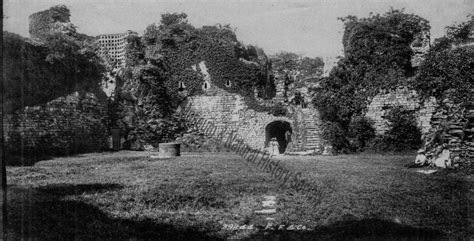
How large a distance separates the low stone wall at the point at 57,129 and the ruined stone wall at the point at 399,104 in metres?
15.4

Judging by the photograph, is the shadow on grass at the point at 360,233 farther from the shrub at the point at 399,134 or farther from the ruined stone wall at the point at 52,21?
the ruined stone wall at the point at 52,21

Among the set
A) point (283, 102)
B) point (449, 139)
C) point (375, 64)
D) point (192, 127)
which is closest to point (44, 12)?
point (192, 127)

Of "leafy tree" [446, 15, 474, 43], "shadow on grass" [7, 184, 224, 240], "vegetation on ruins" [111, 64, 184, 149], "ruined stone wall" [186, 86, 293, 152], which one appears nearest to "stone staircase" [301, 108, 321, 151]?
"ruined stone wall" [186, 86, 293, 152]

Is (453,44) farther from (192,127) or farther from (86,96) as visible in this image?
(86,96)

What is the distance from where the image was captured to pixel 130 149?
73.7 ft

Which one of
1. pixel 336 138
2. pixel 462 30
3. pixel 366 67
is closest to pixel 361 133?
pixel 336 138

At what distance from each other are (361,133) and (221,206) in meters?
15.3

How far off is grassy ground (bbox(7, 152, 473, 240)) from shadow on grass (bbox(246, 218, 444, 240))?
1 centimetres

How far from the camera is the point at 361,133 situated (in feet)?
66.8

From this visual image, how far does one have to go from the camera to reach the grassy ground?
204 inches

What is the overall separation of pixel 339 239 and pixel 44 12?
83.2ft

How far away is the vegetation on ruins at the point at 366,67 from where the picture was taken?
2064 centimetres

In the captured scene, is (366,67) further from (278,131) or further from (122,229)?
(122,229)

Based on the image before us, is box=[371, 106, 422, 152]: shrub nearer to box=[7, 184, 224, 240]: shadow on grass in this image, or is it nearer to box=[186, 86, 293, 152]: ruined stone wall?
box=[186, 86, 293, 152]: ruined stone wall
